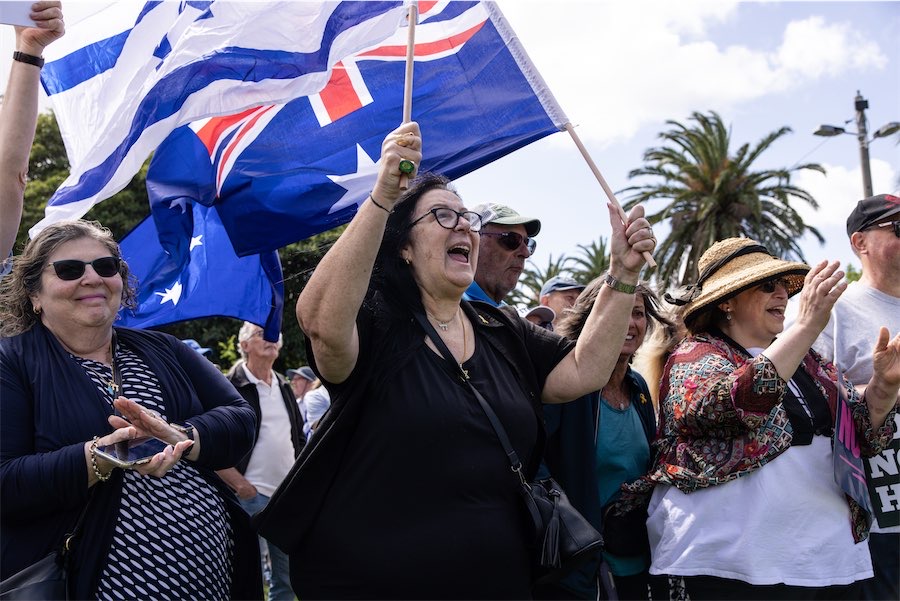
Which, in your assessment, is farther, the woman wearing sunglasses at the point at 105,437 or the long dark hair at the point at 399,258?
the long dark hair at the point at 399,258

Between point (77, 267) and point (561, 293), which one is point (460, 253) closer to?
point (77, 267)

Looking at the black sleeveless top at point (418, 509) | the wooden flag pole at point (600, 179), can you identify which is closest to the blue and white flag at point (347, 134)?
the wooden flag pole at point (600, 179)

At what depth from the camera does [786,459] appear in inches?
141

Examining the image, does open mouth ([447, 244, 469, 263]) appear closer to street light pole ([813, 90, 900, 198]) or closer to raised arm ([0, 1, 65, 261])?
raised arm ([0, 1, 65, 261])

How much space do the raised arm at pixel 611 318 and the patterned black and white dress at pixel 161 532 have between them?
4.57ft

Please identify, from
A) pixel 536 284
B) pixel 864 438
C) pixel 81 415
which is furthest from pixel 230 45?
pixel 536 284

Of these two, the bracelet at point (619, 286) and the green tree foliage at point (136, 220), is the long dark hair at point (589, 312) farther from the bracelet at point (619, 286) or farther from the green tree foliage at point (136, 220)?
the green tree foliage at point (136, 220)

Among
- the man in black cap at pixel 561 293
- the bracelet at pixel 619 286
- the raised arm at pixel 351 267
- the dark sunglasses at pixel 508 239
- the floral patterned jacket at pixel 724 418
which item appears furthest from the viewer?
the man in black cap at pixel 561 293

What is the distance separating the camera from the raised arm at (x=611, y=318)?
3.06m

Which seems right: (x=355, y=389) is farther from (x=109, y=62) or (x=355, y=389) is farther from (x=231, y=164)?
(x=109, y=62)

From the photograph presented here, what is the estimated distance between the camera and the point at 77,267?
Result: 3.19 meters

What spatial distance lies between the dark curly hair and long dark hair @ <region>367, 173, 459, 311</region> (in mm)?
1119

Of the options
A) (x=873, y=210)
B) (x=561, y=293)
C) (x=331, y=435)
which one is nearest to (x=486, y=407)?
(x=331, y=435)

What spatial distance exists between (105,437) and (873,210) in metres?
3.70
